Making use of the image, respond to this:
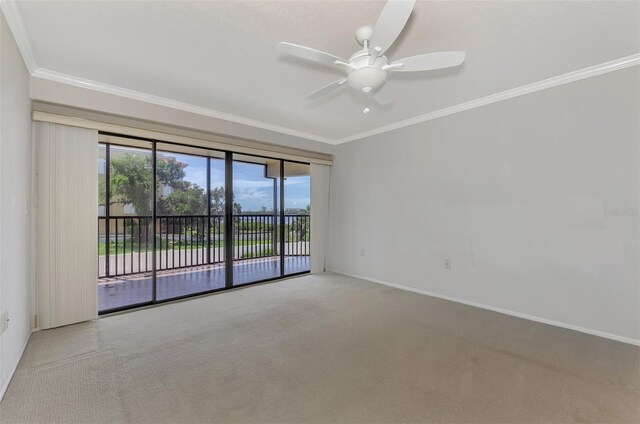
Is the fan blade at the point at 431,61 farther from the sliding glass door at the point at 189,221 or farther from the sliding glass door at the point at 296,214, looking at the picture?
the sliding glass door at the point at 296,214

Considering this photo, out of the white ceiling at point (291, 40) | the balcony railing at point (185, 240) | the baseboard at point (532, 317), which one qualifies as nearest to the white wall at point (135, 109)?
the white ceiling at point (291, 40)

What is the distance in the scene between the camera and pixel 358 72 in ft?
5.98

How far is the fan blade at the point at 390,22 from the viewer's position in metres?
1.33

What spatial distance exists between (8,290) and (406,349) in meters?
2.91

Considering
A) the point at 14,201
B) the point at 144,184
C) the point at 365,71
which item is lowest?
the point at 14,201

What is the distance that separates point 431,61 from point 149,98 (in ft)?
9.74

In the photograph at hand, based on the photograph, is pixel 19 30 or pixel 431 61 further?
pixel 19 30

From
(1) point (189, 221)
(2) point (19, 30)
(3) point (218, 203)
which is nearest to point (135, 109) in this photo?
(2) point (19, 30)

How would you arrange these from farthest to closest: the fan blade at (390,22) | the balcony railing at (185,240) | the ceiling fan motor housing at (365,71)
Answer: the balcony railing at (185,240)
the ceiling fan motor housing at (365,71)
the fan blade at (390,22)

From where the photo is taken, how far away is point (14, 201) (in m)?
1.91

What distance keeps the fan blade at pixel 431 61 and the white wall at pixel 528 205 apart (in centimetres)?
172

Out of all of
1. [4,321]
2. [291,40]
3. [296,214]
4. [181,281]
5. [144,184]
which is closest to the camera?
[4,321]

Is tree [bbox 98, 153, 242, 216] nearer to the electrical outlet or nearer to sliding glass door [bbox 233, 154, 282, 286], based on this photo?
sliding glass door [bbox 233, 154, 282, 286]

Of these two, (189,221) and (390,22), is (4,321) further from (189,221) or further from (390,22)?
(189,221)
